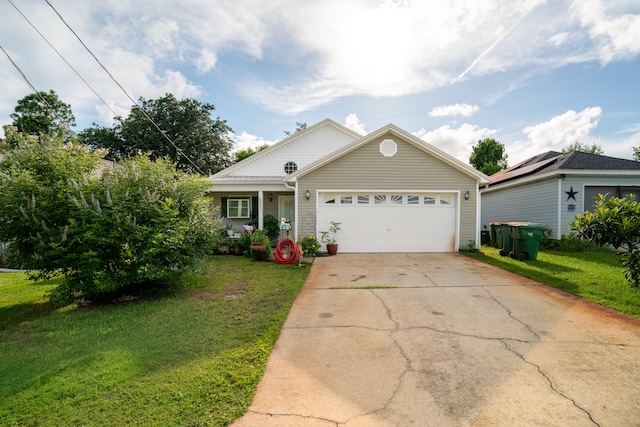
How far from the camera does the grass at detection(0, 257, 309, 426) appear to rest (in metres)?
2.22

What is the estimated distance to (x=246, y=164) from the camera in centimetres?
1459

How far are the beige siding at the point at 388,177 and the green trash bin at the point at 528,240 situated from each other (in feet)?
5.88

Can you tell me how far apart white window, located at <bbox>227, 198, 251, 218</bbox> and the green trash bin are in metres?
10.6

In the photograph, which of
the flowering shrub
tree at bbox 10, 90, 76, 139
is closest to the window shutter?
the flowering shrub

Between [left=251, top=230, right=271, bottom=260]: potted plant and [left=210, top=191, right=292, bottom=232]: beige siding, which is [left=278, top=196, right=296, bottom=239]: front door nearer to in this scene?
[left=210, top=191, right=292, bottom=232]: beige siding

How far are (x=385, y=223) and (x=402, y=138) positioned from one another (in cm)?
317

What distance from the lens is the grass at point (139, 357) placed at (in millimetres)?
2223

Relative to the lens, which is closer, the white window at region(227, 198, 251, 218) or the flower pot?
the flower pot

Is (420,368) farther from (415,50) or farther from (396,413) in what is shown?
(415,50)

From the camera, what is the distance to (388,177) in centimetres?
1078

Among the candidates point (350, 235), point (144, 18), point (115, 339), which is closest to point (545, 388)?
point (115, 339)

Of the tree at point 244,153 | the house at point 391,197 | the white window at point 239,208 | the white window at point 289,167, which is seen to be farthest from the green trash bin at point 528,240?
the tree at point 244,153

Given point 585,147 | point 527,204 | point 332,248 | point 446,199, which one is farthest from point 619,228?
point 585,147

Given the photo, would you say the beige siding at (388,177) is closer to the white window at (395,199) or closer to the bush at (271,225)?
the white window at (395,199)
